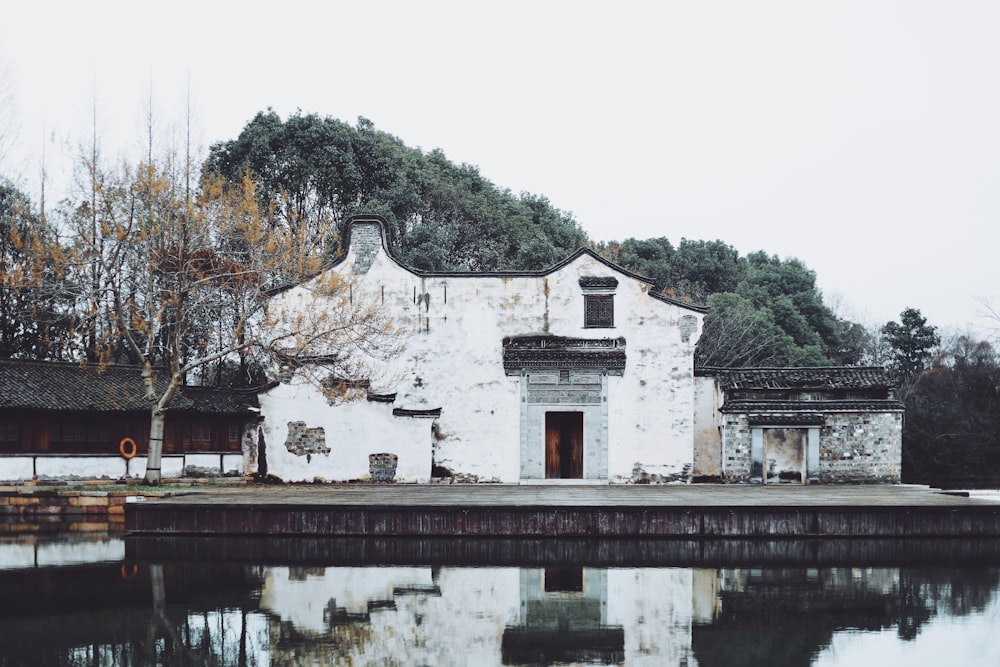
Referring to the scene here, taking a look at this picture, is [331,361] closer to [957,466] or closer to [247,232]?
[247,232]

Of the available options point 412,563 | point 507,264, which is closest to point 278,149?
point 507,264

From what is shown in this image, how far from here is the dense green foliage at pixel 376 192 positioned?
131ft

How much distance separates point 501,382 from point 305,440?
207 inches

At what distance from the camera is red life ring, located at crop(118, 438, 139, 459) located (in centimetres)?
2486

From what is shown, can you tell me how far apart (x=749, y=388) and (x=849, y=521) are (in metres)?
8.69

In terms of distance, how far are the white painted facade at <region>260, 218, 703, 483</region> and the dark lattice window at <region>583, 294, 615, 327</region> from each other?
Answer: 94 millimetres

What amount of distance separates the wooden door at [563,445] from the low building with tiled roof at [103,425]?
782cm

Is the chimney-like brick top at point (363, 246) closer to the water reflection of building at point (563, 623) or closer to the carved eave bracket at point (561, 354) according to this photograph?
the carved eave bracket at point (561, 354)

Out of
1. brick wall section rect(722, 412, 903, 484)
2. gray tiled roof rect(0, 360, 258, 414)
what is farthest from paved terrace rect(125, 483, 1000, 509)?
gray tiled roof rect(0, 360, 258, 414)

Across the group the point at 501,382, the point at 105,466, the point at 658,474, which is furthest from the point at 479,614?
the point at 105,466

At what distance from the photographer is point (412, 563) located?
15.2m

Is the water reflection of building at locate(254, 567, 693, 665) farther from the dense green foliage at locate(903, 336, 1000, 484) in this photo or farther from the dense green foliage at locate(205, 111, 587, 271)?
the dense green foliage at locate(205, 111, 587, 271)

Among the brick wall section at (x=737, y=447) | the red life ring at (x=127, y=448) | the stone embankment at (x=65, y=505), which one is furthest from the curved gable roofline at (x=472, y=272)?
the stone embankment at (x=65, y=505)

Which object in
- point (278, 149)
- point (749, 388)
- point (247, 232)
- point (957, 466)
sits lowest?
point (957, 466)
